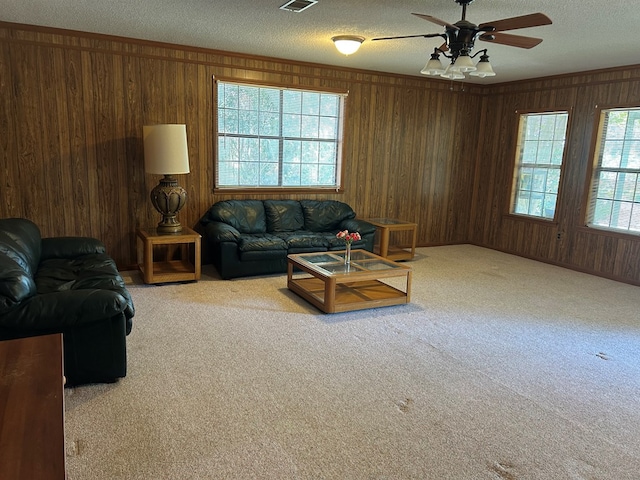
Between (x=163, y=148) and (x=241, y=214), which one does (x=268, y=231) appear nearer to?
(x=241, y=214)

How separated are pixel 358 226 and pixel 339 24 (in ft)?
7.84

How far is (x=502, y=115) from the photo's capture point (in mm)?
6820

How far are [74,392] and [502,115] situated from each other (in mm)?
6445

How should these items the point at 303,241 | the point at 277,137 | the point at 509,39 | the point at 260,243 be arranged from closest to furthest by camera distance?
the point at 509,39
the point at 260,243
the point at 303,241
the point at 277,137

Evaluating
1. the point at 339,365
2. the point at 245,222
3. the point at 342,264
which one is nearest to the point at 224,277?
the point at 245,222

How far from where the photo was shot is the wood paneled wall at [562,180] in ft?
17.8

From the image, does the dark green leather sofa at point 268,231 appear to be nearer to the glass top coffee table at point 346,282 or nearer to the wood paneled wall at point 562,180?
the glass top coffee table at point 346,282

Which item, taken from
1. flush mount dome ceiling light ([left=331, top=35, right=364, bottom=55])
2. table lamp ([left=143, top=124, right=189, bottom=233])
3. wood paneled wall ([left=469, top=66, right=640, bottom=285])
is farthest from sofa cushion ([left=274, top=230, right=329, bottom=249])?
wood paneled wall ([left=469, top=66, right=640, bottom=285])

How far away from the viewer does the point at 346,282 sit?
13.7 feet

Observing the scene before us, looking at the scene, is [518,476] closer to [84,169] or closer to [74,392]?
[74,392]

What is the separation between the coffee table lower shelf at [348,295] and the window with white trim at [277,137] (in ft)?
5.68

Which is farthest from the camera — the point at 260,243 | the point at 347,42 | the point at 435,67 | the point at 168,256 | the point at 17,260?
the point at 168,256

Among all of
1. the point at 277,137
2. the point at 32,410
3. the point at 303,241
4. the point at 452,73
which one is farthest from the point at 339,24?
the point at 32,410

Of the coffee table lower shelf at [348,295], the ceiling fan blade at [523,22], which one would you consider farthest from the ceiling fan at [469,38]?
the coffee table lower shelf at [348,295]
